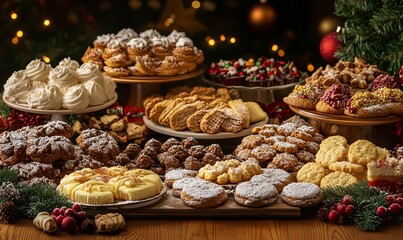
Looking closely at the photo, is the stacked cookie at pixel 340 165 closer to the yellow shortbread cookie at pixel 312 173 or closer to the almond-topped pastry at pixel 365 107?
the yellow shortbread cookie at pixel 312 173

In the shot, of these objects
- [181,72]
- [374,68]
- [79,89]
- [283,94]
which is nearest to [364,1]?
[374,68]

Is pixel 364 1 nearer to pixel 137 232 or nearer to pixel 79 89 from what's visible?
pixel 79 89

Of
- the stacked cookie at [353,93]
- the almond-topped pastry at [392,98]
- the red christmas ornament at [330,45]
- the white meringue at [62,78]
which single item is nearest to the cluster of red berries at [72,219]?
the white meringue at [62,78]

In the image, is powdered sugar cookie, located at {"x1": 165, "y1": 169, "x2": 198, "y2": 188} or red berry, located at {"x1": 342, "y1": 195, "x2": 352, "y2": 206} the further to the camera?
powdered sugar cookie, located at {"x1": 165, "y1": 169, "x2": 198, "y2": 188}

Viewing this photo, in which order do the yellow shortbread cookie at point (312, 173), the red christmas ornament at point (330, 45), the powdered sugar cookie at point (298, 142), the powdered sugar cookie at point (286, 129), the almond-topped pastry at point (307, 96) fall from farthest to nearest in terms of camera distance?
the red christmas ornament at point (330, 45) → the almond-topped pastry at point (307, 96) → the powdered sugar cookie at point (286, 129) → the powdered sugar cookie at point (298, 142) → the yellow shortbread cookie at point (312, 173)

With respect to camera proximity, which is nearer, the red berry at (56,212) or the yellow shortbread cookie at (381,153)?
the red berry at (56,212)

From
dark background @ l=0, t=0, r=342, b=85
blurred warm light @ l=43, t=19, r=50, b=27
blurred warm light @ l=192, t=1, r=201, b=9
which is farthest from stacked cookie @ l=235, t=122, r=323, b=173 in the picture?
blurred warm light @ l=43, t=19, r=50, b=27

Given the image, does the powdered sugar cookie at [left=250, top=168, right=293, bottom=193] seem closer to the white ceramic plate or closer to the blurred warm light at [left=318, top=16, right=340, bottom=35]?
the white ceramic plate
